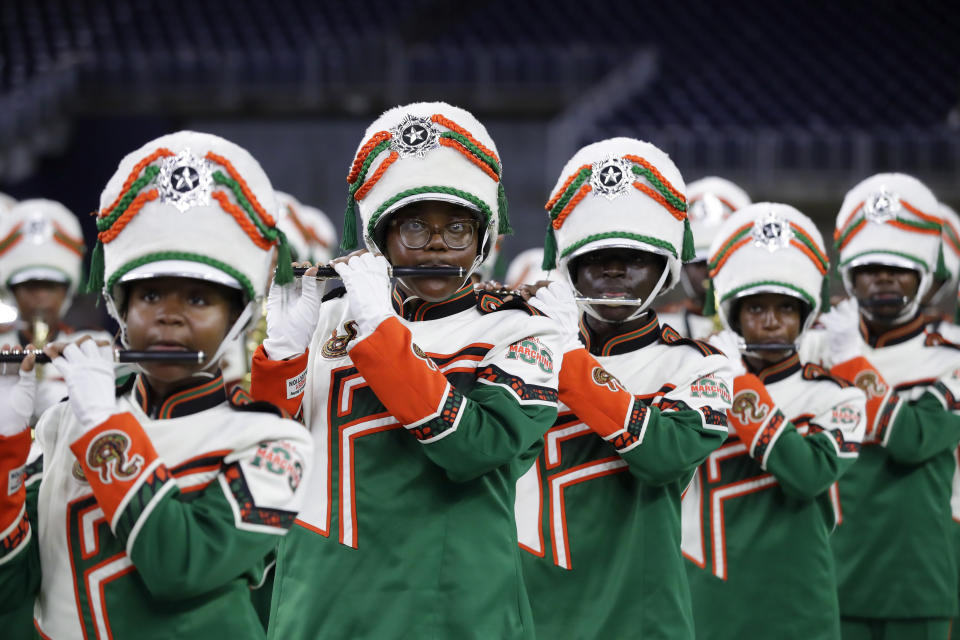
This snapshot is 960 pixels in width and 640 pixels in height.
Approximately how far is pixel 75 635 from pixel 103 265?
2.12 ft

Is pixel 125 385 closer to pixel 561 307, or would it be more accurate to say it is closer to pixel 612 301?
pixel 561 307

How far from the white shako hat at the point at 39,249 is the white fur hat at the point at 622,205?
3267 millimetres

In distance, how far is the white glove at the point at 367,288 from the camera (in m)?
2.40

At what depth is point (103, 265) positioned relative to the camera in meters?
2.22

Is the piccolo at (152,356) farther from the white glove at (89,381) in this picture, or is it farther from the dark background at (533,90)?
the dark background at (533,90)

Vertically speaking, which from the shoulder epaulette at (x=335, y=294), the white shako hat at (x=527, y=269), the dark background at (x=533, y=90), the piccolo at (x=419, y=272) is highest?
the dark background at (x=533, y=90)

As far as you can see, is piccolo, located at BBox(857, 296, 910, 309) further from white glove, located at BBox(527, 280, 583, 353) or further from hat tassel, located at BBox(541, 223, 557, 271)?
white glove, located at BBox(527, 280, 583, 353)

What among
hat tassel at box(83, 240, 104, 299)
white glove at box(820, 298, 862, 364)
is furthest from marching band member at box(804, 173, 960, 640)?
hat tassel at box(83, 240, 104, 299)

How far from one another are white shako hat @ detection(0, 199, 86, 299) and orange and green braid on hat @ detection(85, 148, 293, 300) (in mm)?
3798

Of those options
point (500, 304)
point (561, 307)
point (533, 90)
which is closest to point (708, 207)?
point (561, 307)

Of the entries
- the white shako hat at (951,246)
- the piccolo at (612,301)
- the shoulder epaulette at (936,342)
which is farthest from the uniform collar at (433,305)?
the white shako hat at (951,246)

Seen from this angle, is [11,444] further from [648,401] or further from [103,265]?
[648,401]

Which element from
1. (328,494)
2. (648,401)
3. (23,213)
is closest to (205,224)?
(328,494)

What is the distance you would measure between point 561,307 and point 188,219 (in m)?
1.06
